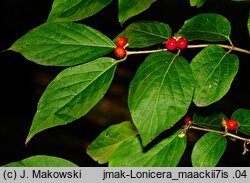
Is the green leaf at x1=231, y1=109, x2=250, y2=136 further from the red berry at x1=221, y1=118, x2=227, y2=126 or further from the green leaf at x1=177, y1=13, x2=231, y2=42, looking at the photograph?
the green leaf at x1=177, y1=13, x2=231, y2=42

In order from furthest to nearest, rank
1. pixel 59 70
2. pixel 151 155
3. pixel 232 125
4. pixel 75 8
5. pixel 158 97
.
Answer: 1. pixel 59 70
2. pixel 232 125
3. pixel 151 155
4. pixel 75 8
5. pixel 158 97

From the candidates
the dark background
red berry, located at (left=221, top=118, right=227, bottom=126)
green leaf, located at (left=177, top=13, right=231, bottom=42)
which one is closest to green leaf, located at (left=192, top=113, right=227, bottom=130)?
red berry, located at (left=221, top=118, right=227, bottom=126)

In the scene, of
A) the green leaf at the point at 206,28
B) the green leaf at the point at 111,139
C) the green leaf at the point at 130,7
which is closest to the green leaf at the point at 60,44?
the green leaf at the point at 130,7

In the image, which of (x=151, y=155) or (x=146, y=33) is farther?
(x=151, y=155)

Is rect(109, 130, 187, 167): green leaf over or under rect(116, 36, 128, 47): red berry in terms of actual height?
under

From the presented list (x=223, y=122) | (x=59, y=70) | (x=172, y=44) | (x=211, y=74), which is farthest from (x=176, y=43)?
(x=59, y=70)

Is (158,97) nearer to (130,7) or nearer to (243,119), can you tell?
(130,7)
